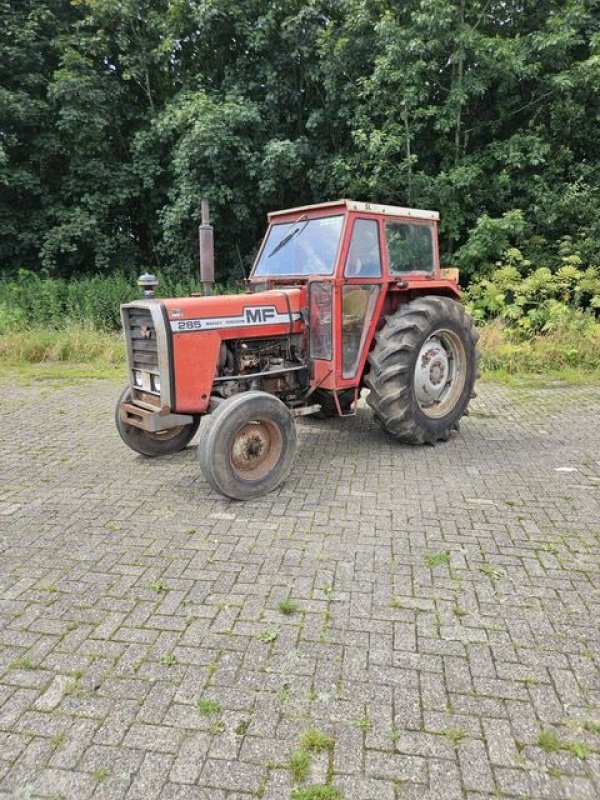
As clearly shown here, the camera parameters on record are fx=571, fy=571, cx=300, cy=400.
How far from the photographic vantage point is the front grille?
4406 millimetres

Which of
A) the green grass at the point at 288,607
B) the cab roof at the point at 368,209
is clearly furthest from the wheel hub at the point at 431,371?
the green grass at the point at 288,607

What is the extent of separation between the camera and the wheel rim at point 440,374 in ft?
17.7

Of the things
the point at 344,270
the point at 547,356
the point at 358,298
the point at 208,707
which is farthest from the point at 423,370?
the point at 547,356

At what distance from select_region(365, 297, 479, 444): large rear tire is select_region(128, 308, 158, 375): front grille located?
1.86 m

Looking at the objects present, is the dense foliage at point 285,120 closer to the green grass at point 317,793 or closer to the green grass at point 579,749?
the green grass at point 579,749

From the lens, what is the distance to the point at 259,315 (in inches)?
182

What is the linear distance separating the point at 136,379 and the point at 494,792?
150 inches

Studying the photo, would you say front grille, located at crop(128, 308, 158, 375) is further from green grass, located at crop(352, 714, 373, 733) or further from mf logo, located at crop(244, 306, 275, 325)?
green grass, located at crop(352, 714, 373, 733)

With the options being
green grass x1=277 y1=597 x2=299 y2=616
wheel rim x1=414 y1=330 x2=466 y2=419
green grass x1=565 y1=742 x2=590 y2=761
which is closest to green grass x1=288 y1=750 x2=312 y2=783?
green grass x1=277 y1=597 x2=299 y2=616

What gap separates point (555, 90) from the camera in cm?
1133

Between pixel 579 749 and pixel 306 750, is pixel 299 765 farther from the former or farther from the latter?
pixel 579 749

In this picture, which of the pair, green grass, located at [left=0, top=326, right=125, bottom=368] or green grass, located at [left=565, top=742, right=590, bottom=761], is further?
green grass, located at [left=0, top=326, right=125, bottom=368]

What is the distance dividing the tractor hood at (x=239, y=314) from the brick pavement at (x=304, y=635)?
1233 millimetres

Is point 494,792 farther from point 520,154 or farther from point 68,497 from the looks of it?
point 520,154
